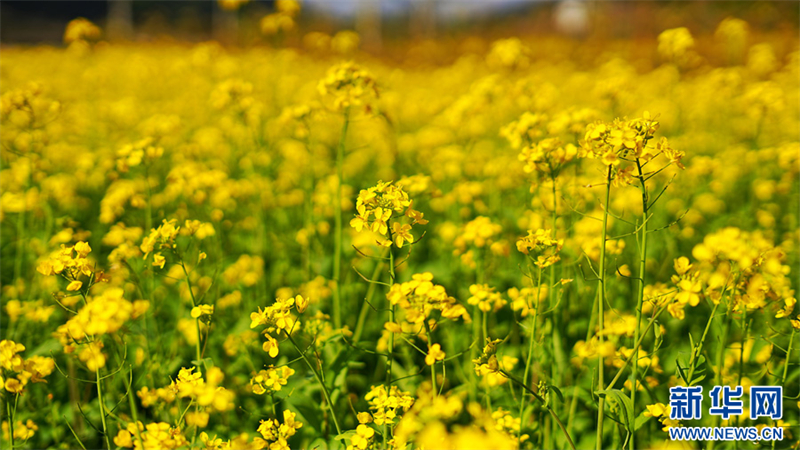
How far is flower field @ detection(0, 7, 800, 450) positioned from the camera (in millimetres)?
1715

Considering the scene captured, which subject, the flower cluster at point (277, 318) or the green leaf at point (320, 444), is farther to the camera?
the green leaf at point (320, 444)

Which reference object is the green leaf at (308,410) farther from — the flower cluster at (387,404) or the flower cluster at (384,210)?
the flower cluster at (384,210)

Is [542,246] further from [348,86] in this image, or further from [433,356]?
[348,86]

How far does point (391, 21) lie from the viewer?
90.6 feet

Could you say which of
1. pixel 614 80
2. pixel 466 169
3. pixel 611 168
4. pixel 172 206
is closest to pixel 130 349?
pixel 172 206

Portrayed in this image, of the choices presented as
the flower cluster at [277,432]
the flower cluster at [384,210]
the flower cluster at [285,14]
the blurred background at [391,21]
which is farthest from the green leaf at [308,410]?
the blurred background at [391,21]

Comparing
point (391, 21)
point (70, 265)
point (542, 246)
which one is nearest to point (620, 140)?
point (542, 246)

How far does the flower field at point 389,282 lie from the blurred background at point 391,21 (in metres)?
11.7

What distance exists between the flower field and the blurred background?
460 inches

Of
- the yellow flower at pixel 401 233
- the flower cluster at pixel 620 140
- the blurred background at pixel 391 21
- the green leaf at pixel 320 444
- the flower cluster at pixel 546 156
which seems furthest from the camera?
the blurred background at pixel 391 21

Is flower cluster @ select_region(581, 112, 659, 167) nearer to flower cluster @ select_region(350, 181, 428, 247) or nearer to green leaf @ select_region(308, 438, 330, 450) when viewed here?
flower cluster @ select_region(350, 181, 428, 247)

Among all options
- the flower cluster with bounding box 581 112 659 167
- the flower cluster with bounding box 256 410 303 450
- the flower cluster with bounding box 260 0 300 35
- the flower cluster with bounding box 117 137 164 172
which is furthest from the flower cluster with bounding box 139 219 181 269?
the flower cluster with bounding box 260 0 300 35

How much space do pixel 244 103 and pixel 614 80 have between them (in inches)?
101

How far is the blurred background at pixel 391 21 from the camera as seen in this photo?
1755 centimetres
